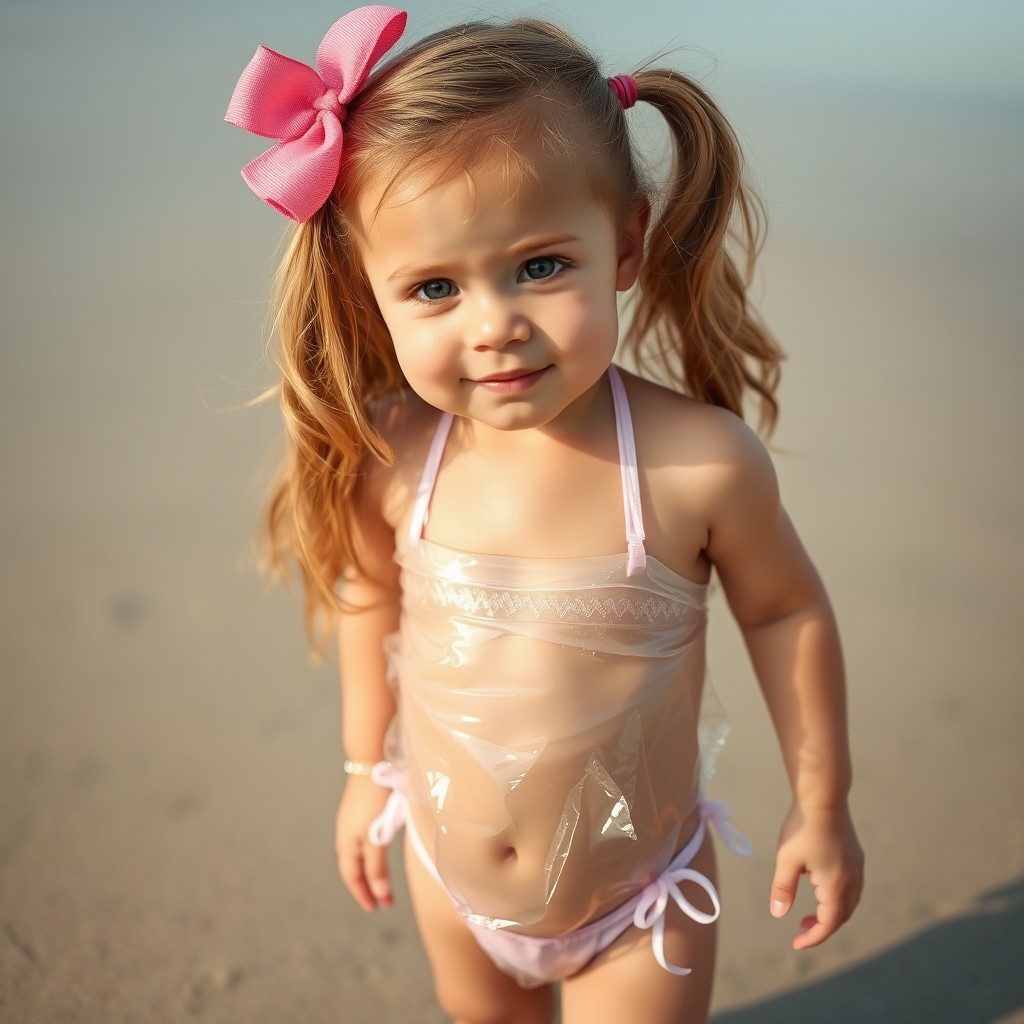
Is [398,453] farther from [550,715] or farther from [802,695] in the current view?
[802,695]

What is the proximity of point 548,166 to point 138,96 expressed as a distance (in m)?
4.47

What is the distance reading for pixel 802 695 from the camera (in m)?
1.25

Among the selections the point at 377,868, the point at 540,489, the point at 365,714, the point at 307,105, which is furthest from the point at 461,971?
the point at 307,105

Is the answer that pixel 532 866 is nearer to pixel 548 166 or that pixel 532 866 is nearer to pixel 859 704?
pixel 548 166

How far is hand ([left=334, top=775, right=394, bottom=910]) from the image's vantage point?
143 centimetres

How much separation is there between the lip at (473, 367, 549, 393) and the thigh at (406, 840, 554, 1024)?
1.97 ft

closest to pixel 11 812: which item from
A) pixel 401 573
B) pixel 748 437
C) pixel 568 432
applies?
pixel 401 573

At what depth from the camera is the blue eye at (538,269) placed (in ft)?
3.40

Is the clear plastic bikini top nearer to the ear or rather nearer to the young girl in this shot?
the young girl

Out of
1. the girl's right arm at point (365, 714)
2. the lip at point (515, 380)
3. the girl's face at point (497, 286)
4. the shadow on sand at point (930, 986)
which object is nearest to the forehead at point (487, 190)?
the girl's face at point (497, 286)

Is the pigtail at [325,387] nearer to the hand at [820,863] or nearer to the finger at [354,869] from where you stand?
the finger at [354,869]

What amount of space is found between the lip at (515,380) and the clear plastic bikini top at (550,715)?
152 millimetres

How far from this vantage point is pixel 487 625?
3.83 feet

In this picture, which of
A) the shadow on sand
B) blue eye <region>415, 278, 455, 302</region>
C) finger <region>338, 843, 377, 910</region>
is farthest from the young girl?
the shadow on sand
